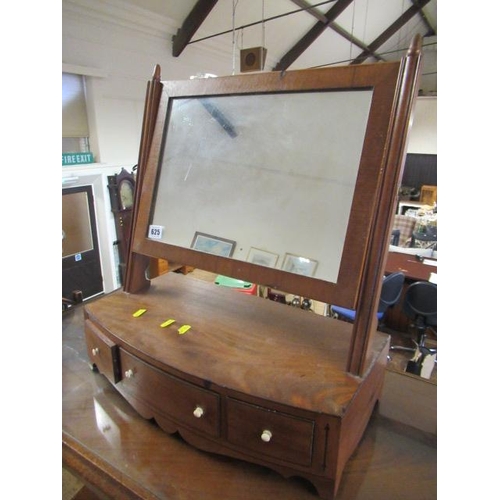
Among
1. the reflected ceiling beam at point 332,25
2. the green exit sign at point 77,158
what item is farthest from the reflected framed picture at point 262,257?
the reflected ceiling beam at point 332,25

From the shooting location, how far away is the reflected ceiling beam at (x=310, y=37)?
4.59m

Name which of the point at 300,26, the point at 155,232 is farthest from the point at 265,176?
the point at 300,26

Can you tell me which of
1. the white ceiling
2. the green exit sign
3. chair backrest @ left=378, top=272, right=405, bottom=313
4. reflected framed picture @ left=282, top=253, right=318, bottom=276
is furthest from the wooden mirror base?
the white ceiling

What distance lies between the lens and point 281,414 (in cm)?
54

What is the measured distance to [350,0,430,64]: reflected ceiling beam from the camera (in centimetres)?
538

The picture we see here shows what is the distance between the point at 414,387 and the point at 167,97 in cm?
88

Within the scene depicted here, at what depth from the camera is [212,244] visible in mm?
706

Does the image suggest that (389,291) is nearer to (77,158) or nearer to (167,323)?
(167,323)

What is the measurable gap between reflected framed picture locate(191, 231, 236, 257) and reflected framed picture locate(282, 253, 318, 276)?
4.6 inches

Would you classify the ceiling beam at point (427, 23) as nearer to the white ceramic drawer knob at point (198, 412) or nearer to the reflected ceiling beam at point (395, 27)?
the reflected ceiling beam at point (395, 27)
